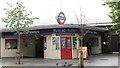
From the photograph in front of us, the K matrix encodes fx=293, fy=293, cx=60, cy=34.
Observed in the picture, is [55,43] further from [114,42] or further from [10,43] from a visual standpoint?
[114,42]

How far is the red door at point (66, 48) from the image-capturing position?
97.5 ft

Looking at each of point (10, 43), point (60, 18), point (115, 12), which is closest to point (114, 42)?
point (60, 18)

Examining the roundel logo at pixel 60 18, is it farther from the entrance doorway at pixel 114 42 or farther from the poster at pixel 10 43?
the entrance doorway at pixel 114 42

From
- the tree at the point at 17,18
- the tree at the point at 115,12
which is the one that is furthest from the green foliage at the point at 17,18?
the tree at the point at 115,12

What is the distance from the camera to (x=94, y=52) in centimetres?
3819

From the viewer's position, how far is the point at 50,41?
100 ft

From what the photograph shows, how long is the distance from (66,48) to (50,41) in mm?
1920

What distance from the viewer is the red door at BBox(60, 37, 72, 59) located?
97.5 ft

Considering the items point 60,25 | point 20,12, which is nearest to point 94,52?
point 60,25

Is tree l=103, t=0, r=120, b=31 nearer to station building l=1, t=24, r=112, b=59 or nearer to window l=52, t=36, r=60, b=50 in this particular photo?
station building l=1, t=24, r=112, b=59

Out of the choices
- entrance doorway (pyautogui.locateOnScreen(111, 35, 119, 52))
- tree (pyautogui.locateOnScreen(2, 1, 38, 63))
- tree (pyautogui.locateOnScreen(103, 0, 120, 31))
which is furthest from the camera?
entrance doorway (pyautogui.locateOnScreen(111, 35, 119, 52))

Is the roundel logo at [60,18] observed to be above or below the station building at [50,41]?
above

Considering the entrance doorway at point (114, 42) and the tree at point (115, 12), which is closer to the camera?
the tree at point (115, 12)

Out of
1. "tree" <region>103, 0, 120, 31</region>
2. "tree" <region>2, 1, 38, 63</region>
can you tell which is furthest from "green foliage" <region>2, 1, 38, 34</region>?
"tree" <region>103, 0, 120, 31</region>
